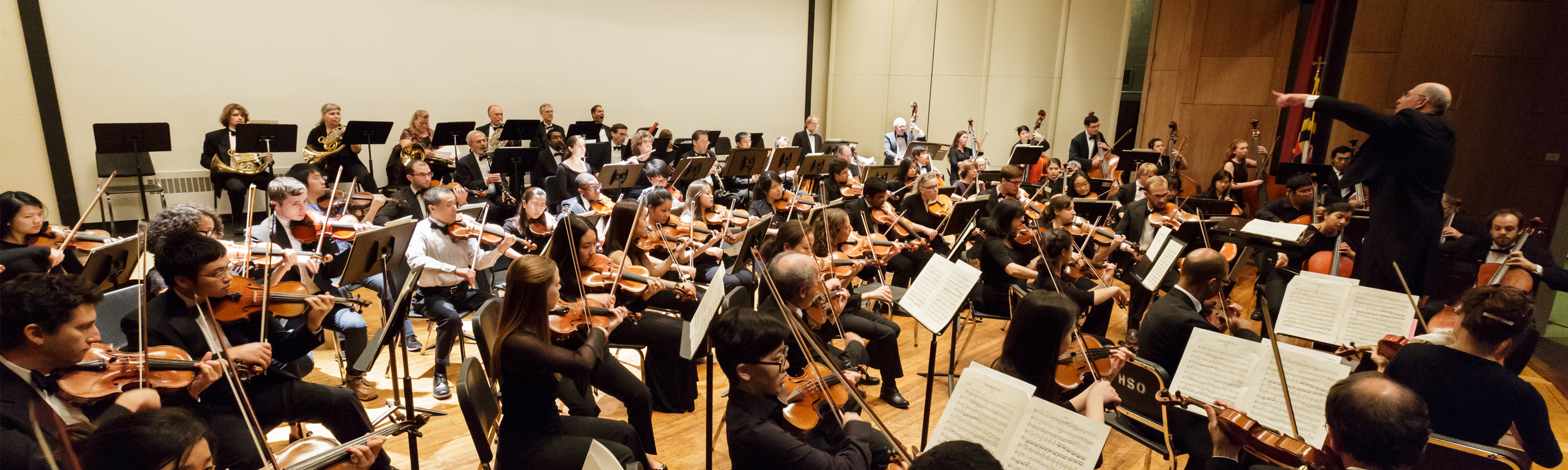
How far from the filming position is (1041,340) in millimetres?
2711

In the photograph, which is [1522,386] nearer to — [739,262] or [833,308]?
[833,308]

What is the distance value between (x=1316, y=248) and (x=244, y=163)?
8.96 m

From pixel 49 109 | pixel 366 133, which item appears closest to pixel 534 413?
pixel 366 133

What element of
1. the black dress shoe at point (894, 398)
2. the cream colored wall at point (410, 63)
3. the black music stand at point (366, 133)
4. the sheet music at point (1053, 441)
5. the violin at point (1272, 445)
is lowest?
the black dress shoe at point (894, 398)

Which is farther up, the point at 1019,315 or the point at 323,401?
the point at 1019,315

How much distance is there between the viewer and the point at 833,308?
388cm

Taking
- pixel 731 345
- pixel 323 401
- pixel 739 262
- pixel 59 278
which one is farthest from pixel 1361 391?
pixel 59 278

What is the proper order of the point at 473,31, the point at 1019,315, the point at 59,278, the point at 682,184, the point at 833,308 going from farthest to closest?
the point at 473,31 < the point at 682,184 < the point at 833,308 < the point at 1019,315 < the point at 59,278

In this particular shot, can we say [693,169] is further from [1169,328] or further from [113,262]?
[1169,328]

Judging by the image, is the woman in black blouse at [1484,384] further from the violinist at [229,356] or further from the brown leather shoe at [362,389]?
the brown leather shoe at [362,389]

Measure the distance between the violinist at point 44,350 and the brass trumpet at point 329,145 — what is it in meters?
5.38

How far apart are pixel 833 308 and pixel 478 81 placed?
7365mm

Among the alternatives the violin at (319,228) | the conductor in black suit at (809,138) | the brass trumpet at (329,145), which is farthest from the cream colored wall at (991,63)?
the violin at (319,228)

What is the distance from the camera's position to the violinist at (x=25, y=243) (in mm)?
3562
